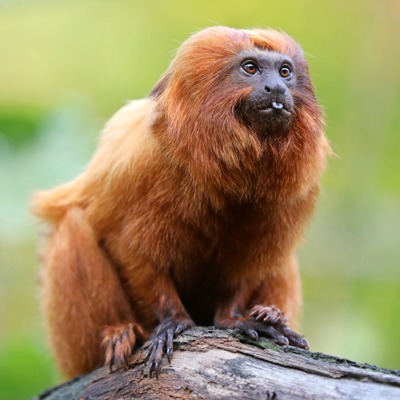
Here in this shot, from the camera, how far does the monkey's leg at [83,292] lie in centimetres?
512

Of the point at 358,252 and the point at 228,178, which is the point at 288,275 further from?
the point at 358,252

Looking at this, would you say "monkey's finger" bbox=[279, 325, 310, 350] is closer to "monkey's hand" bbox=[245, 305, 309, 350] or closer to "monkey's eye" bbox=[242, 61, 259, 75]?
"monkey's hand" bbox=[245, 305, 309, 350]

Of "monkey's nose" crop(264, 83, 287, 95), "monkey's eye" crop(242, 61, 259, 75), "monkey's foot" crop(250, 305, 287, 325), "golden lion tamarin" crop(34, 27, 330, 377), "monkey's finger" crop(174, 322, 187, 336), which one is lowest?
"monkey's finger" crop(174, 322, 187, 336)

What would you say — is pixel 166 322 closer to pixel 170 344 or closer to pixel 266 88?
pixel 170 344

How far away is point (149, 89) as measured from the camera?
9023 mm

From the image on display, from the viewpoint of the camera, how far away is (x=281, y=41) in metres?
4.69

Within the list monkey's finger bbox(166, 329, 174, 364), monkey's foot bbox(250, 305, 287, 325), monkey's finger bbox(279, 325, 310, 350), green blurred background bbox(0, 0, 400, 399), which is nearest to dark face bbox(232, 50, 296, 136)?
monkey's foot bbox(250, 305, 287, 325)

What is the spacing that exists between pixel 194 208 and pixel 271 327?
863mm

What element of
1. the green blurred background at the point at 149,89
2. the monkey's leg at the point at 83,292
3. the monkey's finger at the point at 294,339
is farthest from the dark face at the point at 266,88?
the green blurred background at the point at 149,89

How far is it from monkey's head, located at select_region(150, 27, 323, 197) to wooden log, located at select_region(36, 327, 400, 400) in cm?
100

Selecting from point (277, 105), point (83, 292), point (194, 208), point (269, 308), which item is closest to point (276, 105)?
point (277, 105)

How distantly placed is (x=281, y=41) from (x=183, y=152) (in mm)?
934

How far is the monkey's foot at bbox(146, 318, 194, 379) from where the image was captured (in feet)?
14.4

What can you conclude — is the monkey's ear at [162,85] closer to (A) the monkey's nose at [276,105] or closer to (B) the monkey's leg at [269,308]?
(A) the monkey's nose at [276,105]
